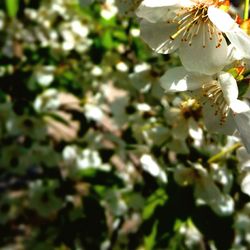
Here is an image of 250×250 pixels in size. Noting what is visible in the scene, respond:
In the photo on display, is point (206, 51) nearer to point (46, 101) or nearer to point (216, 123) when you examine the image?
point (216, 123)

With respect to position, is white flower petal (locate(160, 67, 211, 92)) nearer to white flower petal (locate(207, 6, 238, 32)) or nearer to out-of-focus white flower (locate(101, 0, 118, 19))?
white flower petal (locate(207, 6, 238, 32))

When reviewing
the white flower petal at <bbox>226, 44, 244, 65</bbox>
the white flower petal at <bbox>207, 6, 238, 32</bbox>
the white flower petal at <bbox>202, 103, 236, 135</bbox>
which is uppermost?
the white flower petal at <bbox>207, 6, 238, 32</bbox>

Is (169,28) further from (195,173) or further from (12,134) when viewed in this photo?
(12,134)

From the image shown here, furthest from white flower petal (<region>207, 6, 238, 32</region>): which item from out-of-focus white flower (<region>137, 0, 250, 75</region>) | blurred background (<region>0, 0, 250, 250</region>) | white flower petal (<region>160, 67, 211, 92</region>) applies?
blurred background (<region>0, 0, 250, 250</region>)

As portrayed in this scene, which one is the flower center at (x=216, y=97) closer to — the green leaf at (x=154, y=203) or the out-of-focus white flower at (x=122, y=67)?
the green leaf at (x=154, y=203)

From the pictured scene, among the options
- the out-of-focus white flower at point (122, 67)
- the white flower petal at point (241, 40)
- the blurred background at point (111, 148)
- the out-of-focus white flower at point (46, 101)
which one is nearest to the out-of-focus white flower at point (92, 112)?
the blurred background at point (111, 148)

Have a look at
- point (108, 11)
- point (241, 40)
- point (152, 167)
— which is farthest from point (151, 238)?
point (108, 11)
